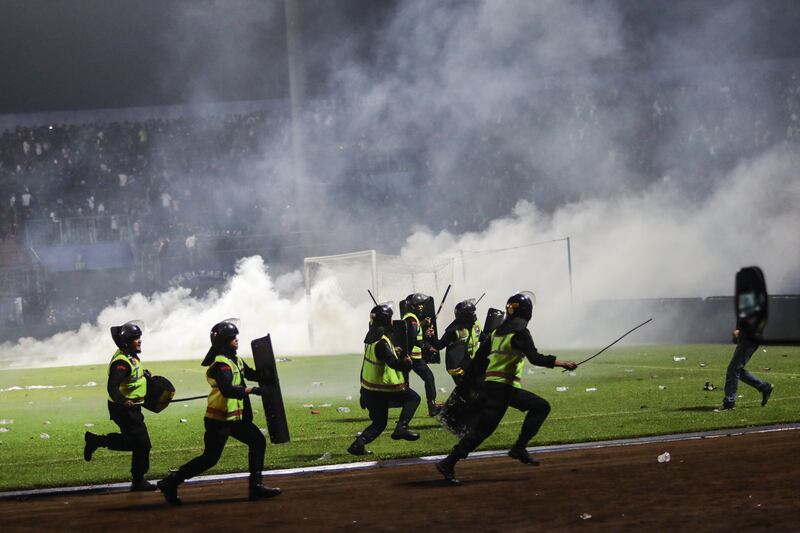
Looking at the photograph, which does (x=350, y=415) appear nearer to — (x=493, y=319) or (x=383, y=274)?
(x=493, y=319)

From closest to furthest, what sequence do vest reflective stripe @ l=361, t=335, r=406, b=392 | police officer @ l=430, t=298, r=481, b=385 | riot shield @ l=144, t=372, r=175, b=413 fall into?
riot shield @ l=144, t=372, r=175, b=413 → vest reflective stripe @ l=361, t=335, r=406, b=392 → police officer @ l=430, t=298, r=481, b=385

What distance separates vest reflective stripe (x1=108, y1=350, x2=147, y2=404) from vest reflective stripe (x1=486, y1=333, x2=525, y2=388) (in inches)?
136

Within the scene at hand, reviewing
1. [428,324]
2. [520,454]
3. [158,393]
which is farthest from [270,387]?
[428,324]

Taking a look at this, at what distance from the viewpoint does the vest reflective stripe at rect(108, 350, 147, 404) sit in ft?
35.1

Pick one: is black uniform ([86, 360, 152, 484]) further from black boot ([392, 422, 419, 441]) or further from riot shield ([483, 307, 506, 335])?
riot shield ([483, 307, 506, 335])

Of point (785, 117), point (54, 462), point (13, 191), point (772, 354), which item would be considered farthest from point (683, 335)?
point (13, 191)

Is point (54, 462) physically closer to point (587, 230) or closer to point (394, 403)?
point (394, 403)

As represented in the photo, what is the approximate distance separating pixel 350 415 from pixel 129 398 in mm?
6467

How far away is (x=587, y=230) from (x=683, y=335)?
A: 567 inches

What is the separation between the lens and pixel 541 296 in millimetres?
42562

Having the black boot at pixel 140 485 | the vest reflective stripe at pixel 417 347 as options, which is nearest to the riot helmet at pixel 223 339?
the black boot at pixel 140 485

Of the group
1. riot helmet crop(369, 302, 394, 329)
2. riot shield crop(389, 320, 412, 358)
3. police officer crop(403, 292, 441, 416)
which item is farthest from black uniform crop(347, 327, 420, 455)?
police officer crop(403, 292, 441, 416)

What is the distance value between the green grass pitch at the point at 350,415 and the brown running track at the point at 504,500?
1.48 metres

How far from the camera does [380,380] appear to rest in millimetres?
12086
